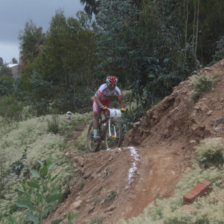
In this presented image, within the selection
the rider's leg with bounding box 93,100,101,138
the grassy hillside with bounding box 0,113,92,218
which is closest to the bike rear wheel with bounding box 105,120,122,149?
the rider's leg with bounding box 93,100,101,138

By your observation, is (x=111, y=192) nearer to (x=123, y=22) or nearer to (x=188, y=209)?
(x=188, y=209)

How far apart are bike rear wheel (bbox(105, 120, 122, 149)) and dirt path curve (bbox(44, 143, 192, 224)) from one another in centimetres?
102

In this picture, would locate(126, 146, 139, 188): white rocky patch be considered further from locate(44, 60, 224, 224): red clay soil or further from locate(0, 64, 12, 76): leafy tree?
locate(0, 64, 12, 76): leafy tree

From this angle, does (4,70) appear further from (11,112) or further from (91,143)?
(91,143)

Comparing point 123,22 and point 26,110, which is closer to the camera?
point 123,22

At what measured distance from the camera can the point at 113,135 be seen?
24.2 ft

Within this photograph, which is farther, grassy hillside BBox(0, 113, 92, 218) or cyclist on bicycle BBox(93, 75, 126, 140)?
cyclist on bicycle BBox(93, 75, 126, 140)

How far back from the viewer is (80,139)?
32.2ft

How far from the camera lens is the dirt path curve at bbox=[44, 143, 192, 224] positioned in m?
4.37

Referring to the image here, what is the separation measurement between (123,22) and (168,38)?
1677 millimetres

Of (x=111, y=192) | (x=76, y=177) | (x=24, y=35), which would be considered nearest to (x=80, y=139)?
(x=76, y=177)

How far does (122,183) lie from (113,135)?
101 inches

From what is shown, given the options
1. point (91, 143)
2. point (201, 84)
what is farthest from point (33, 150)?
point (201, 84)

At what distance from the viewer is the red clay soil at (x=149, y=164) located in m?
4.48
